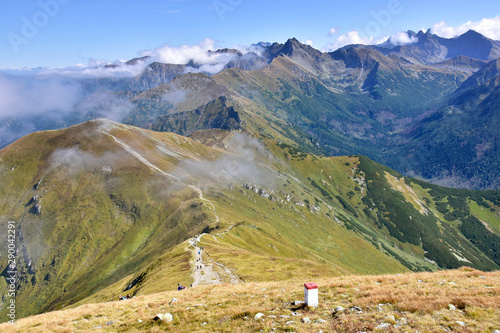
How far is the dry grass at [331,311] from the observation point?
18.0 metres

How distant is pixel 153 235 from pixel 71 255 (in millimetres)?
63384

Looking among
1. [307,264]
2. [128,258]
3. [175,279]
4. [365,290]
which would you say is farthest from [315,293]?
[128,258]

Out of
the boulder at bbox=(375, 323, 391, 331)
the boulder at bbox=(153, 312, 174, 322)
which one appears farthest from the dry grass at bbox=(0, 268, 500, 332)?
the boulder at bbox=(153, 312, 174, 322)

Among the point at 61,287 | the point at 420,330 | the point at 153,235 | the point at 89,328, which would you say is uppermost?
the point at 420,330

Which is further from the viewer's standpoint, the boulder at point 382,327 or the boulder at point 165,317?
the boulder at point 165,317

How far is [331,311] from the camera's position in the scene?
21672 mm

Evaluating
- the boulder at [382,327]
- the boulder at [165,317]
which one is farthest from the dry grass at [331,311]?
the boulder at [165,317]

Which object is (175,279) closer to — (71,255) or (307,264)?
(307,264)

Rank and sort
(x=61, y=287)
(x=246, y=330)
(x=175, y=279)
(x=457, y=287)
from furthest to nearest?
(x=61, y=287)
(x=175, y=279)
(x=457, y=287)
(x=246, y=330)

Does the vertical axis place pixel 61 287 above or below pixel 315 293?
below

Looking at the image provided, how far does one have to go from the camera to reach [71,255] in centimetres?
19638

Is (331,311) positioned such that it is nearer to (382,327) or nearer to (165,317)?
(382,327)

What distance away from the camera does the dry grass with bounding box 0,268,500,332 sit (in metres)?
18.0

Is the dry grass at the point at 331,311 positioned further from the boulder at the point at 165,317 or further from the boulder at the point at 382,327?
the boulder at the point at 165,317
